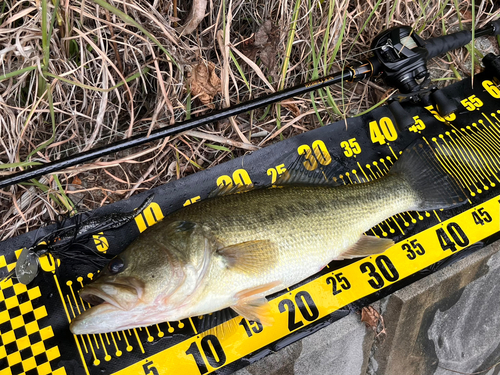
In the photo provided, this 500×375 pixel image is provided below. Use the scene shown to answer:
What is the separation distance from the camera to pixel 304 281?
2.20 metres

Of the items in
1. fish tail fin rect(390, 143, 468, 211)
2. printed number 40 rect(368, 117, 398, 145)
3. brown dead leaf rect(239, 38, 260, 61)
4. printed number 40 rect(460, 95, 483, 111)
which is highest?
brown dead leaf rect(239, 38, 260, 61)

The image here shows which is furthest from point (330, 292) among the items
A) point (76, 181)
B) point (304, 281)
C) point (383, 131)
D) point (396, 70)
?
point (76, 181)

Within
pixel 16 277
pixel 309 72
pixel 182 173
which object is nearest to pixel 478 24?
pixel 309 72

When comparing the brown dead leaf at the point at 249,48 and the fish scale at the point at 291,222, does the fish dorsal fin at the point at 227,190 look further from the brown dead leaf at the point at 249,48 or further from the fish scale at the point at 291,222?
the brown dead leaf at the point at 249,48

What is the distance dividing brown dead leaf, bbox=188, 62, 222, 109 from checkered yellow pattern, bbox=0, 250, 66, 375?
1.53 m

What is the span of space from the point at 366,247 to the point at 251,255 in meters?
0.76

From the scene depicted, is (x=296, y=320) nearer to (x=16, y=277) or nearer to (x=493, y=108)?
(x=16, y=277)

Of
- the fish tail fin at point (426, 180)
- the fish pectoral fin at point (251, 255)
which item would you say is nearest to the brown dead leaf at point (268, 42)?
the fish tail fin at point (426, 180)

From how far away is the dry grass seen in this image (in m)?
2.09

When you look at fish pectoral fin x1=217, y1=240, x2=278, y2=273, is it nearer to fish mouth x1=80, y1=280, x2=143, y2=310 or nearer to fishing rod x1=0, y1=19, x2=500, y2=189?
fish mouth x1=80, y1=280, x2=143, y2=310

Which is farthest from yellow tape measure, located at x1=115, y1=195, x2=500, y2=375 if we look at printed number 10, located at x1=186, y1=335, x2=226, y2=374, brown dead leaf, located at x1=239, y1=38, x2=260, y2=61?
brown dead leaf, located at x1=239, y1=38, x2=260, y2=61

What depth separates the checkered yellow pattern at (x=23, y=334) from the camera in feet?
6.23

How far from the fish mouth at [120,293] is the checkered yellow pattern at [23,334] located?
0.66 meters

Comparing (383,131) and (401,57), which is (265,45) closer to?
(401,57)
